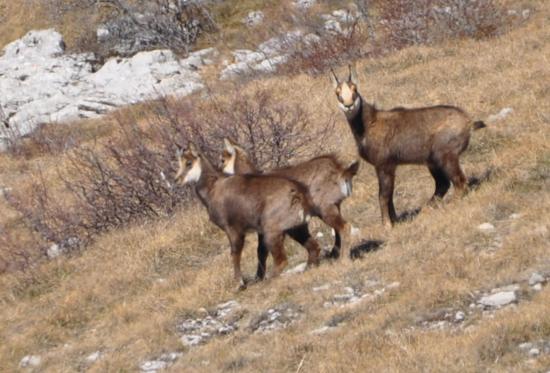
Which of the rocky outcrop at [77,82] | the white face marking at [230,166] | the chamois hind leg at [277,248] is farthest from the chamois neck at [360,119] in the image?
the rocky outcrop at [77,82]

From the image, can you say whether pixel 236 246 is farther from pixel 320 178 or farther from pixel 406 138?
pixel 406 138

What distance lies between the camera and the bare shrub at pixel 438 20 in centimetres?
2227

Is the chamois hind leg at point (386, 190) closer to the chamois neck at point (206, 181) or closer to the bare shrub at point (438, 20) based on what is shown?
the chamois neck at point (206, 181)

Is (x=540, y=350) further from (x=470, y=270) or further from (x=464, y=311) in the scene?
(x=470, y=270)

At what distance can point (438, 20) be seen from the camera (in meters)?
23.0

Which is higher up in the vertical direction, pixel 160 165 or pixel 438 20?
pixel 438 20

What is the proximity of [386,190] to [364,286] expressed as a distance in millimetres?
1972

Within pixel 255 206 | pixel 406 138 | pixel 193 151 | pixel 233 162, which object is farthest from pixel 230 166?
pixel 406 138

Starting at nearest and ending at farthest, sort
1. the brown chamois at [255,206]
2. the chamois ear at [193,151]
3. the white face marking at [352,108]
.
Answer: the brown chamois at [255,206], the chamois ear at [193,151], the white face marking at [352,108]

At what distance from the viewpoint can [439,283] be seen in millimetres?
9156

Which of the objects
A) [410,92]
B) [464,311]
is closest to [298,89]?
[410,92]

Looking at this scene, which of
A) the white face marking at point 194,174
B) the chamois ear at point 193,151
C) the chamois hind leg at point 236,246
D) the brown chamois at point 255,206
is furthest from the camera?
the chamois ear at point 193,151

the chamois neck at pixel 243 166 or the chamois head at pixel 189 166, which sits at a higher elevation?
the chamois head at pixel 189 166

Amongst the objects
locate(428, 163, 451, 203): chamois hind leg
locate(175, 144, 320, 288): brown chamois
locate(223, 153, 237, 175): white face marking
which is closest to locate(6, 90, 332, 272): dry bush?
locate(223, 153, 237, 175): white face marking
